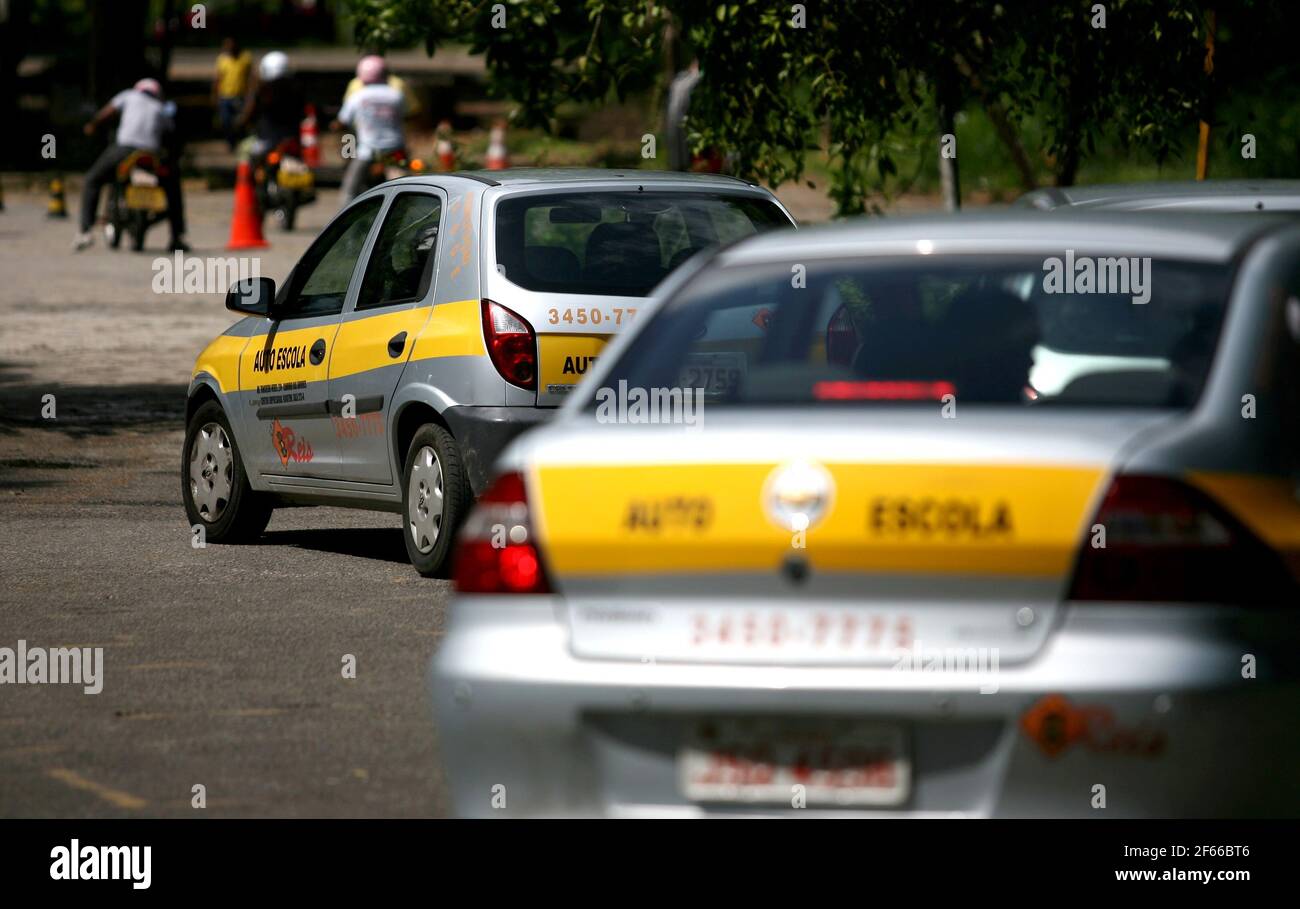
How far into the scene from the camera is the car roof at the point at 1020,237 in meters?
4.91

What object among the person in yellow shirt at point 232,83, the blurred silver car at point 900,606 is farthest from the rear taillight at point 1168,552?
the person in yellow shirt at point 232,83

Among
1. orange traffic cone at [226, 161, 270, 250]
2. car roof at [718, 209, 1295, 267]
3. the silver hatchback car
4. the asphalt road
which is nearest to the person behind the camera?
car roof at [718, 209, 1295, 267]

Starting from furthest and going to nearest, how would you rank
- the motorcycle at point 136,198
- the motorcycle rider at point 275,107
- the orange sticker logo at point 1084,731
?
the motorcycle rider at point 275,107
the motorcycle at point 136,198
the orange sticker logo at point 1084,731

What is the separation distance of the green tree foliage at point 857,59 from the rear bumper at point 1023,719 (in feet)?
32.9

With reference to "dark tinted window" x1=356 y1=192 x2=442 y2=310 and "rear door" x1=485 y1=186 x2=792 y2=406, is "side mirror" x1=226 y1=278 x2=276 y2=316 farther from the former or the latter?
"rear door" x1=485 y1=186 x2=792 y2=406

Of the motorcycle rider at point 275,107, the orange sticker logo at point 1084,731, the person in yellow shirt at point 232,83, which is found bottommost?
the person in yellow shirt at point 232,83

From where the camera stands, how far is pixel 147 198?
26188 mm

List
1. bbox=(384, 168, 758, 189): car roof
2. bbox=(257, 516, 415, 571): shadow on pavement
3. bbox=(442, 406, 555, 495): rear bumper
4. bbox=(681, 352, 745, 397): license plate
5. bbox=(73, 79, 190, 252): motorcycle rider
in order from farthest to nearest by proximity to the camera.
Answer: bbox=(73, 79, 190, 252): motorcycle rider, bbox=(257, 516, 415, 571): shadow on pavement, bbox=(384, 168, 758, 189): car roof, bbox=(442, 406, 555, 495): rear bumper, bbox=(681, 352, 745, 397): license plate

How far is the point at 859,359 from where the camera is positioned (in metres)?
5.16

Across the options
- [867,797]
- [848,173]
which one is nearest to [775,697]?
[867,797]

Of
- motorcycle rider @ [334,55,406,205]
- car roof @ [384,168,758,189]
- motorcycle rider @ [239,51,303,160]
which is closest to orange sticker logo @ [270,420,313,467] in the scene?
car roof @ [384,168,758,189]

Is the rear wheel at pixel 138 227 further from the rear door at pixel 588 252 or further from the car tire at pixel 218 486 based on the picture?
the rear door at pixel 588 252

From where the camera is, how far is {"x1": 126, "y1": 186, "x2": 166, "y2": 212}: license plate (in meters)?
26.1

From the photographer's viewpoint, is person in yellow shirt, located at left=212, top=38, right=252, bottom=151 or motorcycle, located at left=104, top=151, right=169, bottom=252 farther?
person in yellow shirt, located at left=212, top=38, right=252, bottom=151
